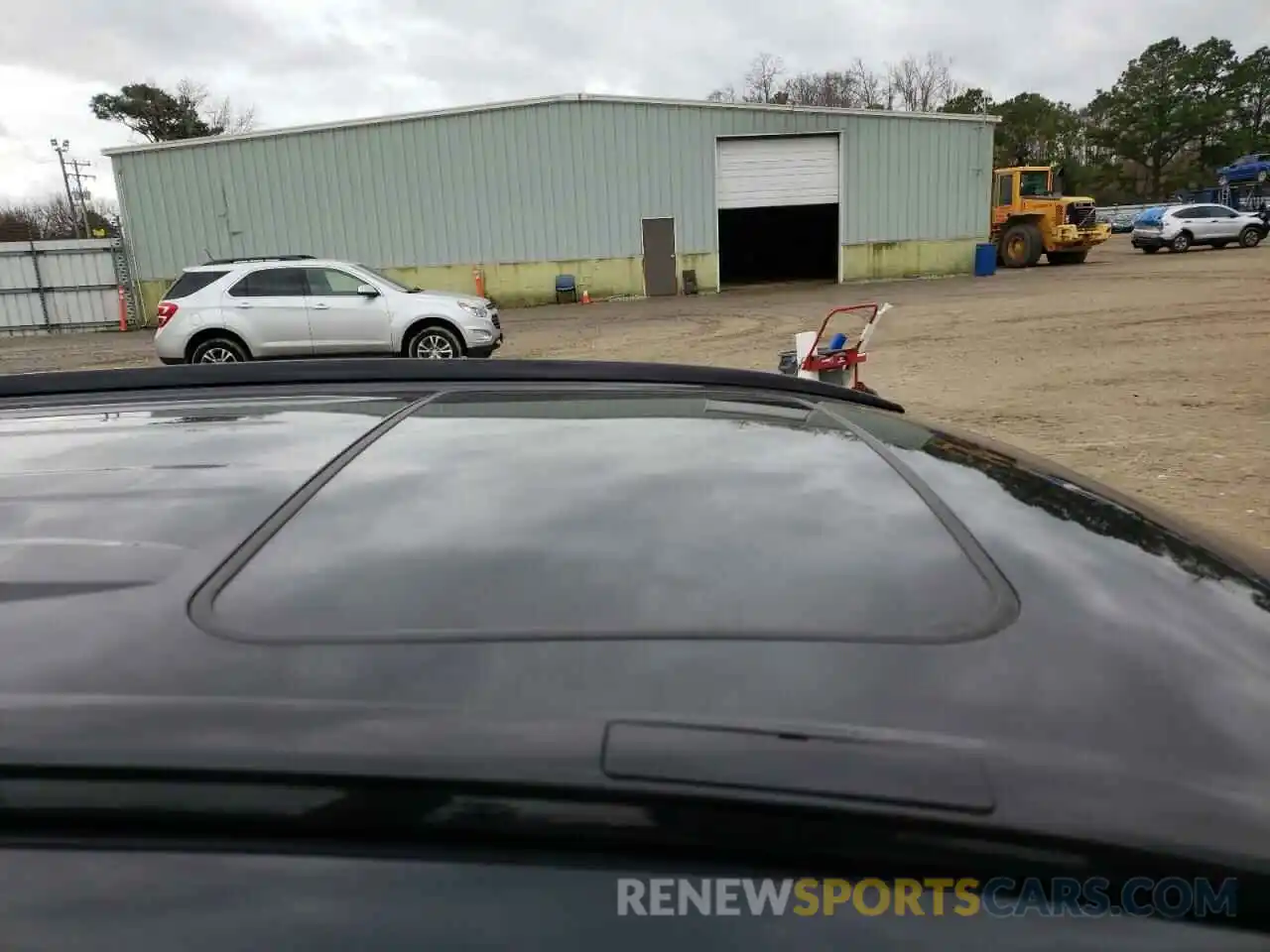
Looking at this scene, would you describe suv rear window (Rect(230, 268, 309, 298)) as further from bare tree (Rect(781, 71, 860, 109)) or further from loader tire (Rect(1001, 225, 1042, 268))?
bare tree (Rect(781, 71, 860, 109))

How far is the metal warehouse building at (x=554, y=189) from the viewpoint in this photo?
24797 millimetres

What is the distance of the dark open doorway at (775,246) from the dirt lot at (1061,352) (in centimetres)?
576

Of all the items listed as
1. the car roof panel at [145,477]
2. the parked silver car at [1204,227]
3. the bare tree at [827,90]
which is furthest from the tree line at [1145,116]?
the car roof panel at [145,477]

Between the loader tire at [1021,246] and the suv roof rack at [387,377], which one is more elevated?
the loader tire at [1021,246]

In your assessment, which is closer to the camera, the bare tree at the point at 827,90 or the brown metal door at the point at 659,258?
the brown metal door at the point at 659,258

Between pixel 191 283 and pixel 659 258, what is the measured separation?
15866 mm

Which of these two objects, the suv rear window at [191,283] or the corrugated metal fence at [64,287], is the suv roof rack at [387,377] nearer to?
the suv rear window at [191,283]

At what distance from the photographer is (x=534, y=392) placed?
2271 mm

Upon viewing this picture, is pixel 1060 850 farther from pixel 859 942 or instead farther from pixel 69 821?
pixel 69 821

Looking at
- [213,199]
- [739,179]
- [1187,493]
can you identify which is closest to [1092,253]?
[739,179]

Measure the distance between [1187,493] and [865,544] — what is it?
6026 millimetres

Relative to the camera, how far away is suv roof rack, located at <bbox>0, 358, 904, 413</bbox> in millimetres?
2396

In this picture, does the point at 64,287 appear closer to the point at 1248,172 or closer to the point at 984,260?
the point at 984,260

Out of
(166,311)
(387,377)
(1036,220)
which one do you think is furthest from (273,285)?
(1036,220)
